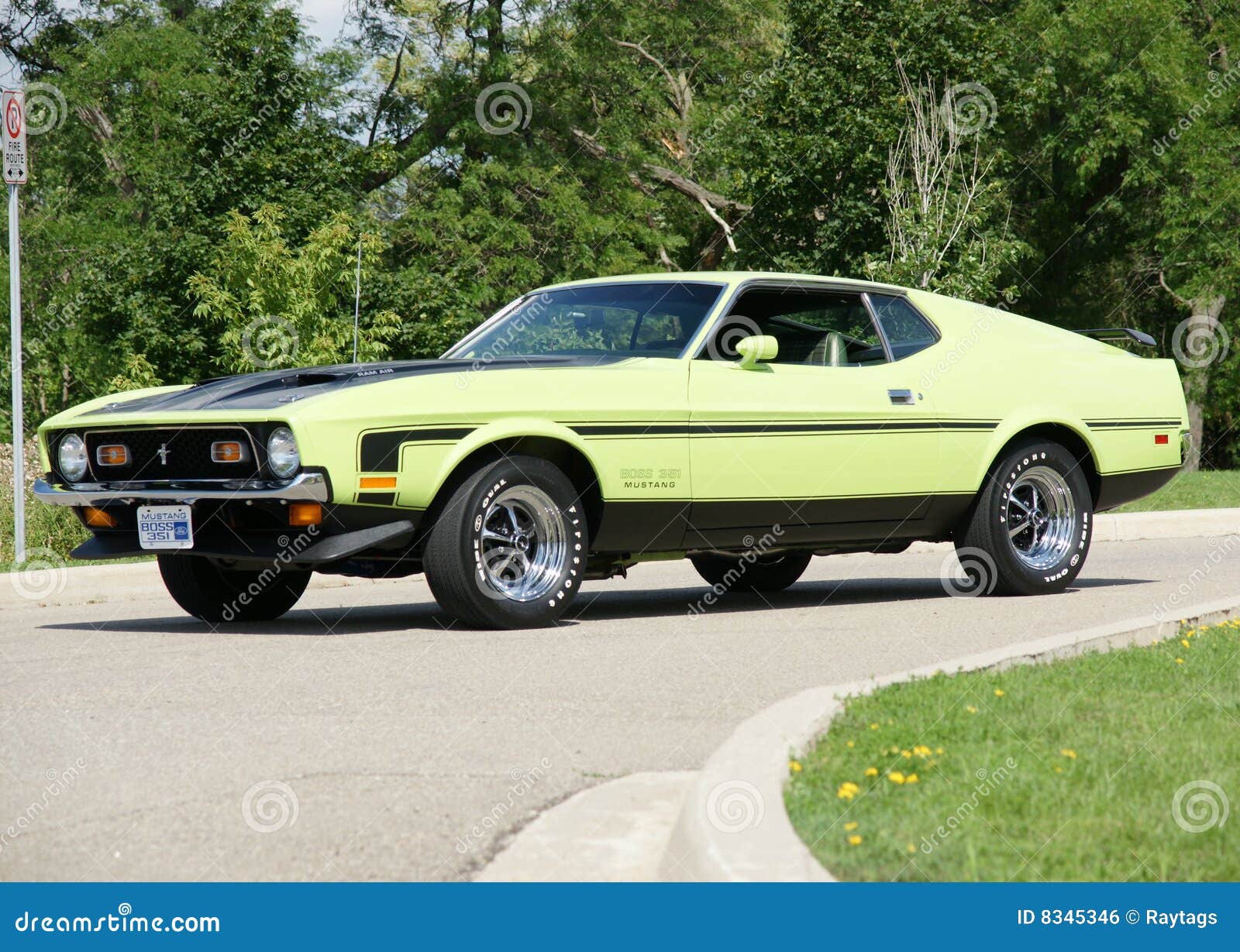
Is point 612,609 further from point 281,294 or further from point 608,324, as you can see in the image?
point 281,294

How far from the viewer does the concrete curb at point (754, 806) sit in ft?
10.1

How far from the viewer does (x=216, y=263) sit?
907 inches

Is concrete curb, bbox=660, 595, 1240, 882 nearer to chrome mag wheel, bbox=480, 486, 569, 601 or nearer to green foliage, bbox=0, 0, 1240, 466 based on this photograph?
chrome mag wheel, bbox=480, 486, 569, 601

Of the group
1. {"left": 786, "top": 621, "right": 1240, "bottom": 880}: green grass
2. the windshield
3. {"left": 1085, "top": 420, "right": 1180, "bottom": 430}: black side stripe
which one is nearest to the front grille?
the windshield

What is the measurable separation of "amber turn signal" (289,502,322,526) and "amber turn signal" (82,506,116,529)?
1076 millimetres

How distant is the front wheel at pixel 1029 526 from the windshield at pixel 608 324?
2095 mm

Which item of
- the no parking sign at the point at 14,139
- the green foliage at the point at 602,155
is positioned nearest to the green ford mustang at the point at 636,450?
the no parking sign at the point at 14,139

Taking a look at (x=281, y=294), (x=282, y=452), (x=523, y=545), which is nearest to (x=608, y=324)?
(x=523, y=545)

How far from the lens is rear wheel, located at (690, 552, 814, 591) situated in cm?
959

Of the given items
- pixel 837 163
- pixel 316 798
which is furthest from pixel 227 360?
pixel 316 798

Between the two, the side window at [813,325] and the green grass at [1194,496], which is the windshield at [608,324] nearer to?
the side window at [813,325]

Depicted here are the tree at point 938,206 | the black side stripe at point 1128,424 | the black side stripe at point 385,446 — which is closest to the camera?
the black side stripe at point 385,446

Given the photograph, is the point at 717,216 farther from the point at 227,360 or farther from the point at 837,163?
the point at 227,360

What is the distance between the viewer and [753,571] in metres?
9.73
